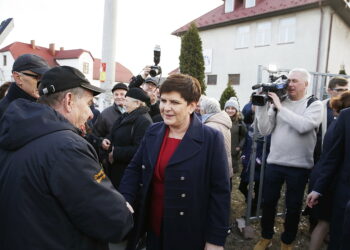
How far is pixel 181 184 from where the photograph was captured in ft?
6.95

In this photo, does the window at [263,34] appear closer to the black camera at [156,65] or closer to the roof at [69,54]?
the black camera at [156,65]

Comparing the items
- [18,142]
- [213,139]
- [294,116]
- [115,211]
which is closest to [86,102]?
[18,142]

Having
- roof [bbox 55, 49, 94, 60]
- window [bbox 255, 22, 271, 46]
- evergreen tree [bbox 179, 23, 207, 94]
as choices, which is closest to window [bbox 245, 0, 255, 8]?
window [bbox 255, 22, 271, 46]

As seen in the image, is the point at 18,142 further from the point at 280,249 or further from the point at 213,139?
the point at 280,249

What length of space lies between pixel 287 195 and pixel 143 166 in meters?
1.95

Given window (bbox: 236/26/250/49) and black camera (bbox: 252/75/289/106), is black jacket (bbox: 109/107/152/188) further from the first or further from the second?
window (bbox: 236/26/250/49)

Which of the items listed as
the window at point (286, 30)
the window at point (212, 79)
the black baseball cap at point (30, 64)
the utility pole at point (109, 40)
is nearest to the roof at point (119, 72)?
the window at point (212, 79)

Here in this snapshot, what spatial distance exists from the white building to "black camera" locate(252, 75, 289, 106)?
13.3 m

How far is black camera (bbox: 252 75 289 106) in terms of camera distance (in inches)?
131

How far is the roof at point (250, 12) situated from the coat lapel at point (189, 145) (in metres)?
15.8

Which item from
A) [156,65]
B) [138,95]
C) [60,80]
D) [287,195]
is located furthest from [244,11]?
[60,80]

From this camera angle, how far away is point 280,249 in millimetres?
3727

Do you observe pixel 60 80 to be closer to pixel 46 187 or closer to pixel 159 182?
pixel 46 187

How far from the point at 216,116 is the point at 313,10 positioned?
1510cm
